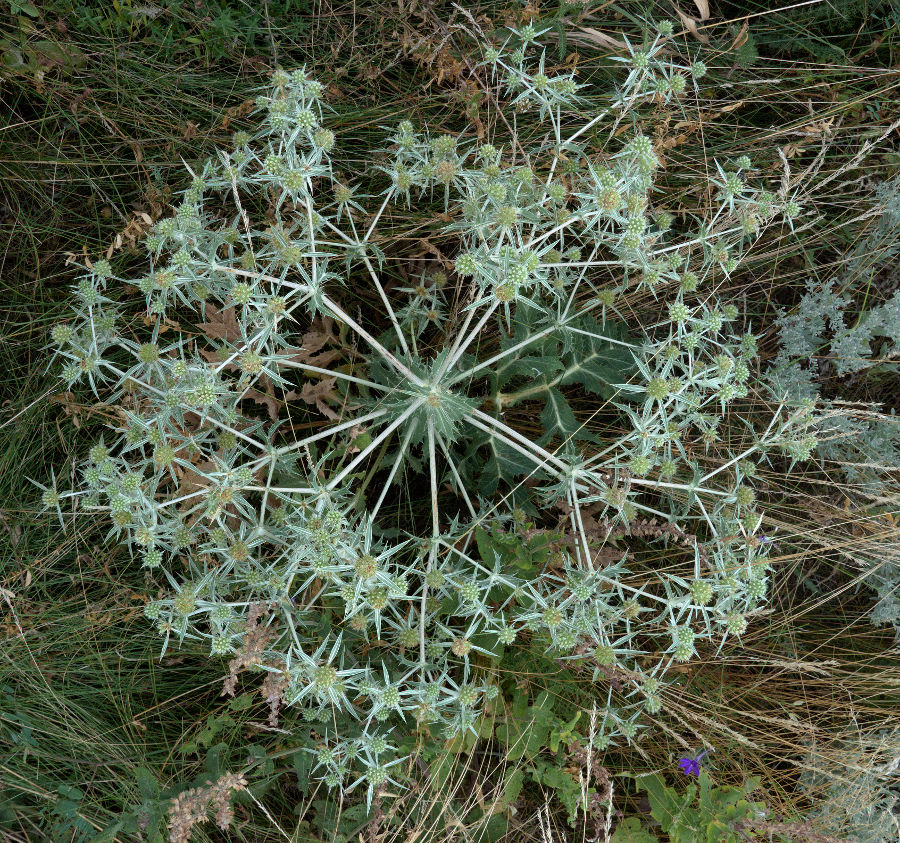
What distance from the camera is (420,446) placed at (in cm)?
381

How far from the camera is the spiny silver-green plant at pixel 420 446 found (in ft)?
9.25

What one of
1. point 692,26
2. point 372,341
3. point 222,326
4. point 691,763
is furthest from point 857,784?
point 692,26

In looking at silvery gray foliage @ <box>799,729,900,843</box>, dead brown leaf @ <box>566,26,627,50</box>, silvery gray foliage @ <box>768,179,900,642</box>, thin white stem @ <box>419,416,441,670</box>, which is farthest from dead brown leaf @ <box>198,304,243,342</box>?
silvery gray foliage @ <box>799,729,900,843</box>

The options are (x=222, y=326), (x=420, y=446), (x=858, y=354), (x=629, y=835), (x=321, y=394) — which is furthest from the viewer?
(x=858, y=354)

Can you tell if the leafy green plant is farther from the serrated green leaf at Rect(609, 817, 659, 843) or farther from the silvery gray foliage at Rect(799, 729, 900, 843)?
the silvery gray foliage at Rect(799, 729, 900, 843)

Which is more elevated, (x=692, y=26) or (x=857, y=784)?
(x=692, y=26)

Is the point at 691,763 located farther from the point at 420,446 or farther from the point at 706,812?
the point at 420,446

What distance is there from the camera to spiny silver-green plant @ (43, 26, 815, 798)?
9.25 ft

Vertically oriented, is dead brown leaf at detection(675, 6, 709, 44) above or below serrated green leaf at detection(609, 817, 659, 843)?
above

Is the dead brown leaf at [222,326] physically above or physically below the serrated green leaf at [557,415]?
above

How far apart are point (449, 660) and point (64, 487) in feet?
7.26

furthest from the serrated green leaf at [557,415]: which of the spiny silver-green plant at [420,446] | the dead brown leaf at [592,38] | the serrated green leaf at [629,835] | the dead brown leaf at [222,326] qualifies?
the dead brown leaf at [592,38]

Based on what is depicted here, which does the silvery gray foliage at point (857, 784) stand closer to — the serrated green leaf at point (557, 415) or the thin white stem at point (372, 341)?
the serrated green leaf at point (557, 415)

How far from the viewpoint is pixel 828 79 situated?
415 centimetres
